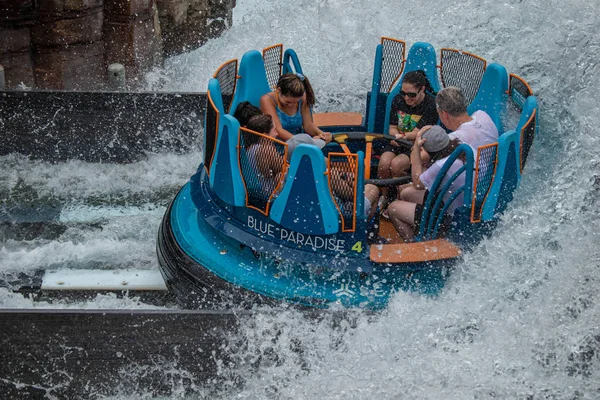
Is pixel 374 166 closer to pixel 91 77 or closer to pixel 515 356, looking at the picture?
pixel 515 356

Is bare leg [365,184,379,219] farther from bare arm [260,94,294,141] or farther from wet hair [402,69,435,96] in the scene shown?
wet hair [402,69,435,96]

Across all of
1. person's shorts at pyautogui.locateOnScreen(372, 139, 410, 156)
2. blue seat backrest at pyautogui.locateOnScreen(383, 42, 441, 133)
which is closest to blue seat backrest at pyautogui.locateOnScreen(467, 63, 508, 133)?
blue seat backrest at pyautogui.locateOnScreen(383, 42, 441, 133)

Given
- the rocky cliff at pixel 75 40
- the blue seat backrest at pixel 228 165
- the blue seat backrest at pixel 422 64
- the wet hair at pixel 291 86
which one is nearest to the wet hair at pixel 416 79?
the blue seat backrest at pixel 422 64

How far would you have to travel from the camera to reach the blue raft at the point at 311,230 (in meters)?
4.79

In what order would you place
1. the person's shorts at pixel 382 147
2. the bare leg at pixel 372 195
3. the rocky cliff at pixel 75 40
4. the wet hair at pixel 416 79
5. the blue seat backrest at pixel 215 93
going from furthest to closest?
the rocky cliff at pixel 75 40
the person's shorts at pixel 382 147
the wet hair at pixel 416 79
the blue seat backrest at pixel 215 93
the bare leg at pixel 372 195

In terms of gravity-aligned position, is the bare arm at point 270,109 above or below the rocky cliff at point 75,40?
above

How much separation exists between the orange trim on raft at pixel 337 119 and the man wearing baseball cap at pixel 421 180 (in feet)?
3.69

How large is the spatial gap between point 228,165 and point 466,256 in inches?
60.1

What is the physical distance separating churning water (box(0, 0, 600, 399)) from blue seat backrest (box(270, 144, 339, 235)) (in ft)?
2.11

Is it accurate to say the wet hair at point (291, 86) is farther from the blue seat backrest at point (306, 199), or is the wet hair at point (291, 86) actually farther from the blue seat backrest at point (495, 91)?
the blue seat backrest at point (495, 91)

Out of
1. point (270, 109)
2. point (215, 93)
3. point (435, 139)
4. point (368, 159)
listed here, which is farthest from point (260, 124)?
point (435, 139)

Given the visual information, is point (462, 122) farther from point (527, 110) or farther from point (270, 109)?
point (270, 109)

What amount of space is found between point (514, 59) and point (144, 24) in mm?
4331

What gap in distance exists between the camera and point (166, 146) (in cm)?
720
